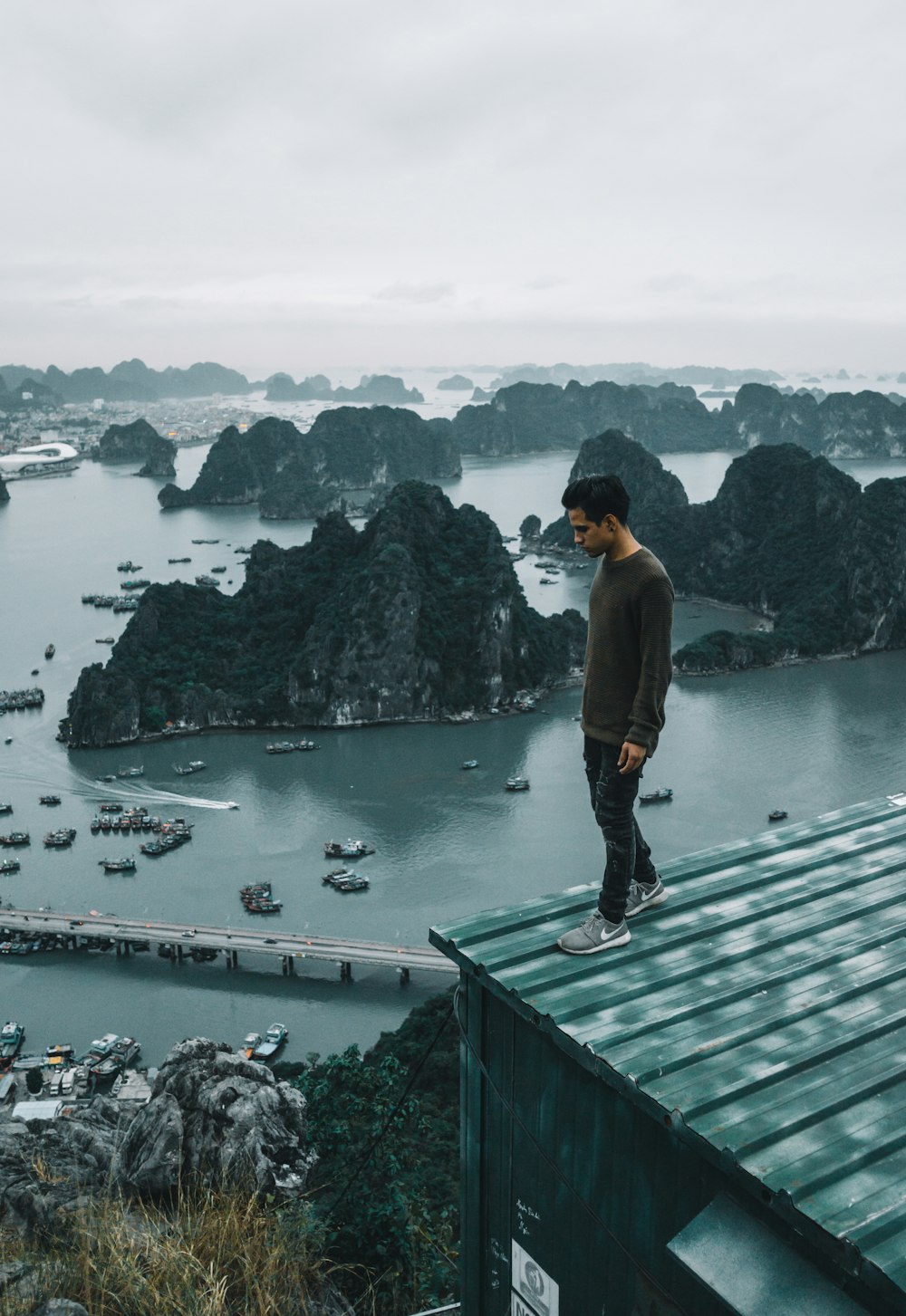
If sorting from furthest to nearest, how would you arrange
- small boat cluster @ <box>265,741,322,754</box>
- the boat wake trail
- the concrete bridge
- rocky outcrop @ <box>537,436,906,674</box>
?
rocky outcrop @ <box>537,436,906,674</box> → small boat cluster @ <box>265,741,322,754</box> → the boat wake trail → the concrete bridge

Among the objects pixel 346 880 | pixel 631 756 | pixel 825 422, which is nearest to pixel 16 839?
pixel 346 880

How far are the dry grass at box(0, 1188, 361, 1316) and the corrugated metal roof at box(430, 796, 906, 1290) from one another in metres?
1.50

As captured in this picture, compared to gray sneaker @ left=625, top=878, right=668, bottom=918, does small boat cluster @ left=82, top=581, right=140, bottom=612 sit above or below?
below

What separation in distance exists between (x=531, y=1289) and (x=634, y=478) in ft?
174

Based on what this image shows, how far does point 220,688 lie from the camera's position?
97.5ft

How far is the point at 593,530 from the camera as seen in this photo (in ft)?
9.85

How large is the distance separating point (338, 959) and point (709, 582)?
1266 inches

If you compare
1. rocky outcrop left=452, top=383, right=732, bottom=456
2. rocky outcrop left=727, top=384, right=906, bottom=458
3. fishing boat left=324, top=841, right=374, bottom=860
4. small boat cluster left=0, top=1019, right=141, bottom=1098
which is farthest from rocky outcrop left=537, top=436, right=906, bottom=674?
rocky outcrop left=727, top=384, right=906, bottom=458

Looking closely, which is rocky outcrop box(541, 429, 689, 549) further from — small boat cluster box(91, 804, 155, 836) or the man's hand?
the man's hand

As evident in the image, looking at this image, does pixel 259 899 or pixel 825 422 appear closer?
pixel 259 899

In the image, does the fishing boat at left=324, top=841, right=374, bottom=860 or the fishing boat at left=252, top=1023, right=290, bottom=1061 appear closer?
the fishing boat at left=252, top=1023, right=290, bottom=1061

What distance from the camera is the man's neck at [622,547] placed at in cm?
301

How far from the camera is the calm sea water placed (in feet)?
51.1

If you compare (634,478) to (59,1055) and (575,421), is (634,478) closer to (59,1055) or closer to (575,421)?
(59,1055)
